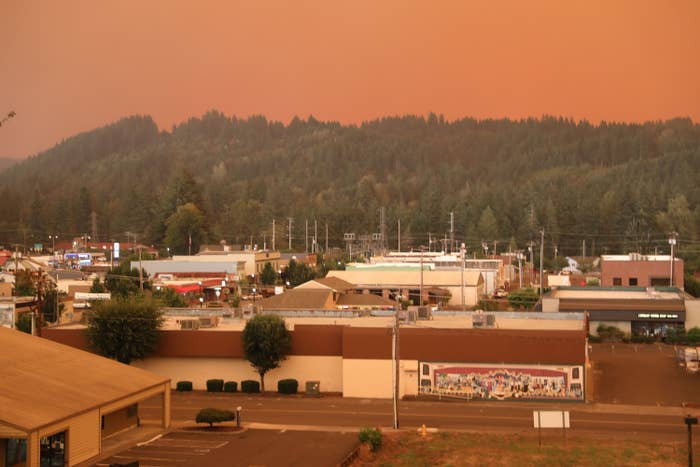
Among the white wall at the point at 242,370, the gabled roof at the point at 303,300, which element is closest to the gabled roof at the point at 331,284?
the gabled roof at the point at 303,300

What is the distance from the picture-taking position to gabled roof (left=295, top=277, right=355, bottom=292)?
59.9m

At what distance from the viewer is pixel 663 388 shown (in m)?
34.1

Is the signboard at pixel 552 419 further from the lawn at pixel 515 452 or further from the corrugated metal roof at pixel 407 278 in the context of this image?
the corrugated metal roof at pixel 407 278

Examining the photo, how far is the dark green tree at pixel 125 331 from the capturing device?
3531cm

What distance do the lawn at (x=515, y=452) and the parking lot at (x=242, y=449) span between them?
1.36m

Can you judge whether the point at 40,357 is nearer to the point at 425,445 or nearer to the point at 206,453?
the point at 206,453

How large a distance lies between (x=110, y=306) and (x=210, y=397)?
18.5ft

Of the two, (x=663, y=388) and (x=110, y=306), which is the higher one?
(x=110, y=306)

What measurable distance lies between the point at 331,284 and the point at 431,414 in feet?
111

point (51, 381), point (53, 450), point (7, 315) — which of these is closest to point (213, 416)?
point (51, 381)

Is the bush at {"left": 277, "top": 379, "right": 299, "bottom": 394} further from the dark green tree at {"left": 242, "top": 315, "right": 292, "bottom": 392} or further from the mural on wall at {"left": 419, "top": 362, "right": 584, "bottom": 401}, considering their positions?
the mural on wall at {"left": 419, "top": 362, "right": 584, "bottom": 401}

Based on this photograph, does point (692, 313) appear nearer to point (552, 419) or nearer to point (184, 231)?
point (552, 419)

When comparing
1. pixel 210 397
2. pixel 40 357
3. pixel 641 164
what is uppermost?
pixel 641 164

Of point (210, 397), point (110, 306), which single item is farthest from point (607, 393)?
point (110, 306)
